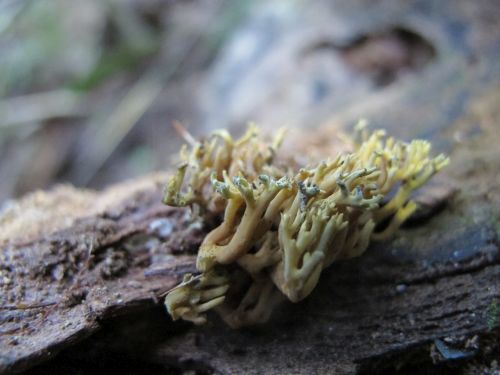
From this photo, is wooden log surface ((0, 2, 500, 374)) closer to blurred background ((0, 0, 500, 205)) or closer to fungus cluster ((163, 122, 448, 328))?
fungus cluster ((163, 122, 448, 328))

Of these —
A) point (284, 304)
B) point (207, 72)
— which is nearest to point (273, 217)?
point (284, 304)

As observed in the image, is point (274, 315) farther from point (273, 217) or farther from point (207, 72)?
point (207, 72)

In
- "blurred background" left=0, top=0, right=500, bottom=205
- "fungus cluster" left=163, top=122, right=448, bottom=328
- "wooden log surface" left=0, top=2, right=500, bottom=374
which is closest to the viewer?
"fungus cluster" left=163, top=122, right=448, bottom=328

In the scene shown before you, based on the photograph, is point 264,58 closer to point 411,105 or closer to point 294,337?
point 411,105

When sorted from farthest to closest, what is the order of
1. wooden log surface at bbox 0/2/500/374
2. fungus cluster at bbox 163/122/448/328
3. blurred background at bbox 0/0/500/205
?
blurred background at bbox 0/0/500/205 → wooden log surface at bbox 0/2/500/374 → fungus cluster at bbox 163/122/448/328

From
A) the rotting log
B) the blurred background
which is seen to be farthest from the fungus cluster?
the blurred background

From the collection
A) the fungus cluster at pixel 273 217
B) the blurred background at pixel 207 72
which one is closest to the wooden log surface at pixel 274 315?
the fungus cluster at pixel 273 217
